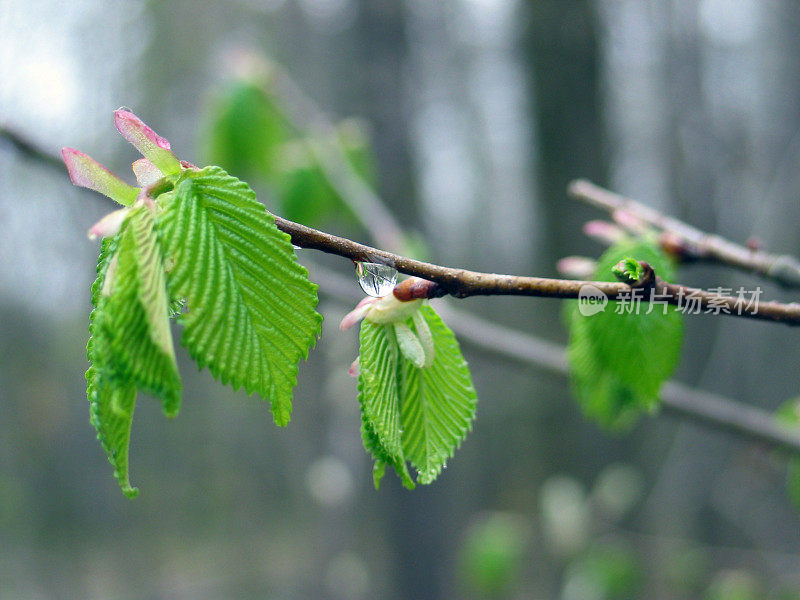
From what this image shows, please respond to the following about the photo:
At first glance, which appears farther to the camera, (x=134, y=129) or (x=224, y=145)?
(x=224, y=145)

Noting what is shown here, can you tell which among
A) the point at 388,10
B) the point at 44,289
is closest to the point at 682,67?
the point at 388,10

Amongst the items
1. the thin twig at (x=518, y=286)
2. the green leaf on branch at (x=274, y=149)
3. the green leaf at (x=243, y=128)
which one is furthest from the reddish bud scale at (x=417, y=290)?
the green leaf at (x=243, y=128)

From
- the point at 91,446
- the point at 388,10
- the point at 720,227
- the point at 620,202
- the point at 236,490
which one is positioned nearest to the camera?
the point at 620,202

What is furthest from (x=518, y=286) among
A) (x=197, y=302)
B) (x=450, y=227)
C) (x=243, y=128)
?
(x=450, y=227)

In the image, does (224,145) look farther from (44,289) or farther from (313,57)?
(44,289)

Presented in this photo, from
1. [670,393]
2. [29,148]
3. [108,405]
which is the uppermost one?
[29,148]

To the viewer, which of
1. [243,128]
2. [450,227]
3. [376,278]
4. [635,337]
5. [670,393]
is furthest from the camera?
[450,227]

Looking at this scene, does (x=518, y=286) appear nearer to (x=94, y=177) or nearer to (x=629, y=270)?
(x=629, y=270)
